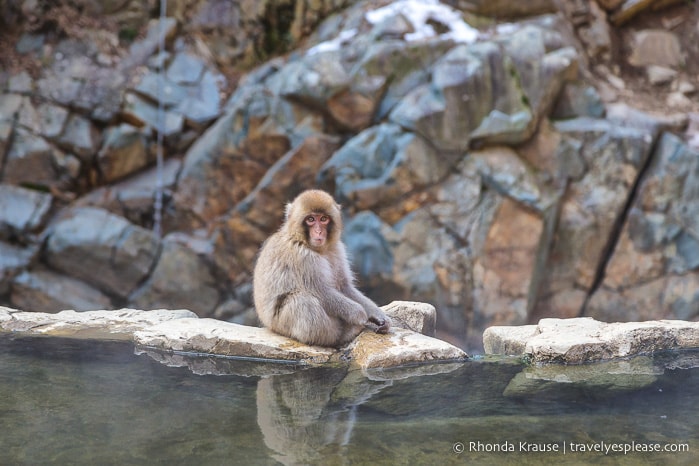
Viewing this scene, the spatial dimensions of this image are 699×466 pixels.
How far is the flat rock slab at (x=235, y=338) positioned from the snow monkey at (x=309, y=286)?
0.08 metres

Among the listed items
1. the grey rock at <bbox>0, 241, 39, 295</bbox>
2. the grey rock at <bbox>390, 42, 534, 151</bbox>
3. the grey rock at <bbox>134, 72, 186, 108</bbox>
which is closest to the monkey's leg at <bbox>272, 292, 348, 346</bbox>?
the grey rock at <bbox>390, 42, 534, 151</bbox>

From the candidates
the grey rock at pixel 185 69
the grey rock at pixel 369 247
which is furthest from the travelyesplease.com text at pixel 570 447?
the grey rock at pixel 185 69

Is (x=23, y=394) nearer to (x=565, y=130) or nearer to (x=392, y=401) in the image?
(x=392, y=401)

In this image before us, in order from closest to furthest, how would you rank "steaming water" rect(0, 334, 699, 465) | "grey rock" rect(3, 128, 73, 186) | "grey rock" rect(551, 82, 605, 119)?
1. "steaming water" rect(0, 334, 699, 465)
2. "grey rock" rect(551, 82, 605, 119)
3. "grey rock" rect(3, 128, 73, 186)

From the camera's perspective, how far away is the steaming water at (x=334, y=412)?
2.32 meters

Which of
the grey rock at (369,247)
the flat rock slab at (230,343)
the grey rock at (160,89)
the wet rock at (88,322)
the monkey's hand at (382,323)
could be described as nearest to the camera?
the flat rock slab at (230,343)

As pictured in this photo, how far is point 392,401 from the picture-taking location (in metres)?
→ 2.97

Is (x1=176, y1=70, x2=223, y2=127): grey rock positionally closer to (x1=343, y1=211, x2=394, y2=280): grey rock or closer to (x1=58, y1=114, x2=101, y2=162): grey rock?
(x1=58, y1=114, x2=101, y2=162): grey rock

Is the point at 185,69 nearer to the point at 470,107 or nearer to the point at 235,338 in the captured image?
the point at 470,107

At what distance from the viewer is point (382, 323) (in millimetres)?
4012

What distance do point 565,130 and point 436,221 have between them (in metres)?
2.25

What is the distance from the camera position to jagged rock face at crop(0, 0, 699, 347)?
30.1ft

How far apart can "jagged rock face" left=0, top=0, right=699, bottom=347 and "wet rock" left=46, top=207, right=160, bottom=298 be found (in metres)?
0.02

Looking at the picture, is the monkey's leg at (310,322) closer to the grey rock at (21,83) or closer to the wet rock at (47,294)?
the wet rock at (47,294)
